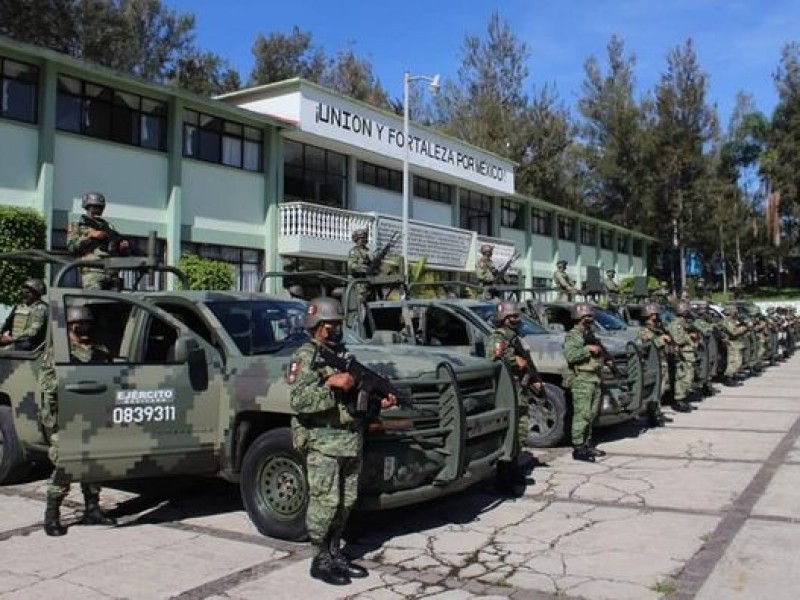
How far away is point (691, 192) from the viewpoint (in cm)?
5559

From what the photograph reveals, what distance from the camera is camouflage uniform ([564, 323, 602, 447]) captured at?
28.9 feet

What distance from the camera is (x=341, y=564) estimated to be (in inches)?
200

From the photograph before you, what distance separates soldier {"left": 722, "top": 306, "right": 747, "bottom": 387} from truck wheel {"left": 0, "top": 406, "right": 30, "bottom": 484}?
550 inches

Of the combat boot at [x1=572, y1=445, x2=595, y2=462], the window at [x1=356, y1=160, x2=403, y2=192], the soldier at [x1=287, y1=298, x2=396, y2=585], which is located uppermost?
the window at [x1=356, y1=160, x2=403, y2=192]

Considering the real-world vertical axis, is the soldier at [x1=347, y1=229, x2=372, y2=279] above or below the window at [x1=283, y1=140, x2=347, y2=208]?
below

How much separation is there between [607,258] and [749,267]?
99.6 ft

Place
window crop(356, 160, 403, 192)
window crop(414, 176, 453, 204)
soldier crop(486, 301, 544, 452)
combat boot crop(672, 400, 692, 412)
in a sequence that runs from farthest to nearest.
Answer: window crop(414, 176, 453, 204), window crop(356, 160, 403, 192), combat boot crop(672, 400, 692, 412), soldier crop(486, 301, 544, 452)

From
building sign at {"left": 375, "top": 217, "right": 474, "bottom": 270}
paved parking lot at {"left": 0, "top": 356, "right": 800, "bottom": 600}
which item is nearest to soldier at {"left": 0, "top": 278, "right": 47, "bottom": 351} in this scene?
paved parking lot at {"left": 0, "top": 356, "right": 800, "bottom": 600}

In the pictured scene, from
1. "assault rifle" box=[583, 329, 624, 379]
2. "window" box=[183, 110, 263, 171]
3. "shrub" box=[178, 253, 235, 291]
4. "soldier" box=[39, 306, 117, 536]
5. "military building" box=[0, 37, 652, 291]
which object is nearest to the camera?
"soldier" box=[39, 306, 117, 536]

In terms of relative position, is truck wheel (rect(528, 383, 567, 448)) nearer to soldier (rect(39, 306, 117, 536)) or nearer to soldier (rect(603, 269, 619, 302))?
soldier (rect(39, 306, 117, 536))

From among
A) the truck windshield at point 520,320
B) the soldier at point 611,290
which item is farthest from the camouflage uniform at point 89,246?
the soldier at point 611,290

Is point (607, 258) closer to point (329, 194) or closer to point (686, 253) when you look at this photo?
point (686, 253)

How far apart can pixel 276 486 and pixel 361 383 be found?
55.8 inches

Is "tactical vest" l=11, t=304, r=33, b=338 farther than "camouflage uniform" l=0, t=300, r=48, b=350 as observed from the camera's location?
Yes
